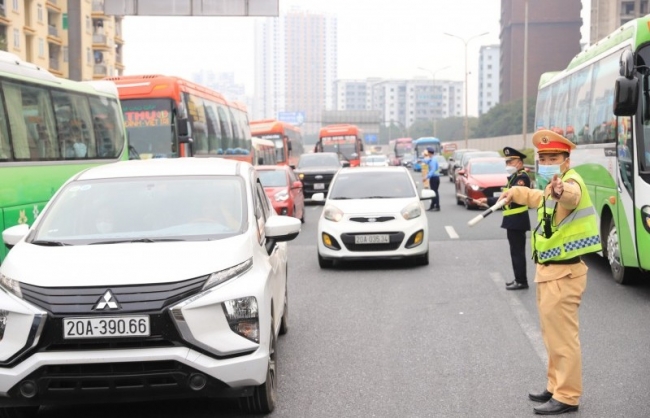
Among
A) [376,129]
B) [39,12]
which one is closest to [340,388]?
[39,12]

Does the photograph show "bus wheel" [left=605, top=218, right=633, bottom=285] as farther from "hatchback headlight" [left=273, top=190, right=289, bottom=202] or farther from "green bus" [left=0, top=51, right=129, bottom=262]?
"hatchback headlight" [left=273, top=190, right=289, bottom=202]

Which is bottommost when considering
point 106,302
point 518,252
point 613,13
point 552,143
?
point 518,252

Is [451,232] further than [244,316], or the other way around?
[451,232]

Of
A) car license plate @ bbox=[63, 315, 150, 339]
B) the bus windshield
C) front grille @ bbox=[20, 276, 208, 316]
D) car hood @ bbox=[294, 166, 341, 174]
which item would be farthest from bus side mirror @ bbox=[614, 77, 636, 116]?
car hood @ bbox=[294, 166, 341, 174]

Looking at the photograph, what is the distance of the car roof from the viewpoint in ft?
22.7

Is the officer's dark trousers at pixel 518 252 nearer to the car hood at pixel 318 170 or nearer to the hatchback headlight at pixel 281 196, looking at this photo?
the hatchback headlight at pixel 281 196

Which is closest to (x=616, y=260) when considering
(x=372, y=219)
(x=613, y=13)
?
(x=372, y=219)

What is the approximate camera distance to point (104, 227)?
6332 mm

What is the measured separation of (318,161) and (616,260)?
21602 mm

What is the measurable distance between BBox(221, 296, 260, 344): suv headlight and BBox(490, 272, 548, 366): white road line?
110 inches

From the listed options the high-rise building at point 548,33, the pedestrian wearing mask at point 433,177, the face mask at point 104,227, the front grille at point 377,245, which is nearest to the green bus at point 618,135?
the front grille at point 377,245

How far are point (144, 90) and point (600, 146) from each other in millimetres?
11405

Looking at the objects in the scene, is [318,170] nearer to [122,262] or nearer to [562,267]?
[562,267]

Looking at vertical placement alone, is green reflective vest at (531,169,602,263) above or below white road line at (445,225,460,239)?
above
